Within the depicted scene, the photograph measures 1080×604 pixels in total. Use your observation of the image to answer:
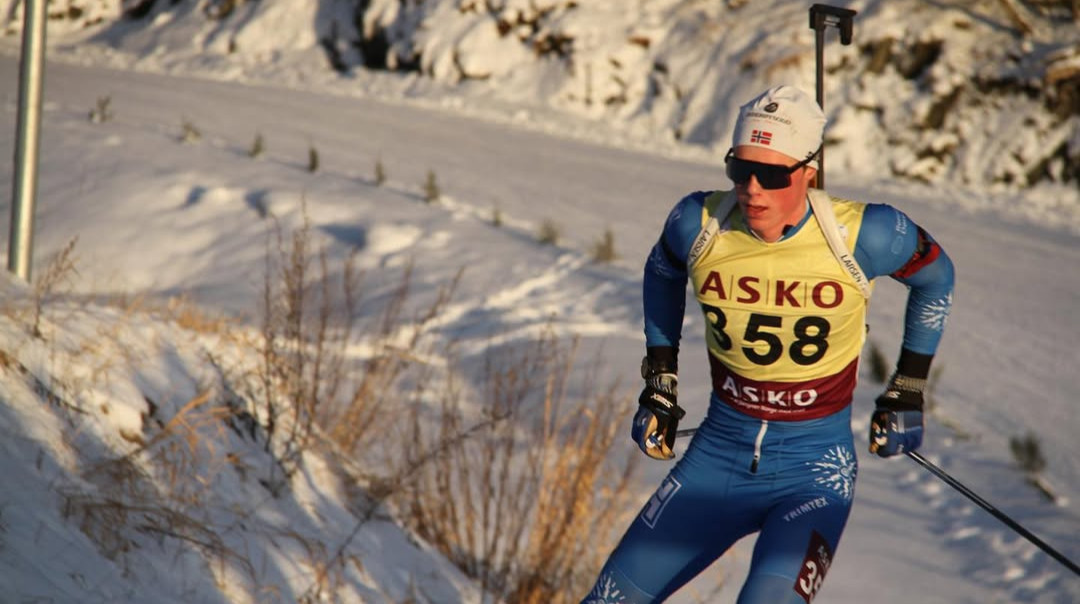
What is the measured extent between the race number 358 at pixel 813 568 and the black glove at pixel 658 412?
1.71ft

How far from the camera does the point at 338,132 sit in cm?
1561

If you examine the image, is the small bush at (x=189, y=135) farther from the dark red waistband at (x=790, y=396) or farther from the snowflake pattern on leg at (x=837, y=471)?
the snowflake pattern on leg at (x=837, y=471)

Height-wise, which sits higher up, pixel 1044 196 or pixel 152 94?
pixel 152 94

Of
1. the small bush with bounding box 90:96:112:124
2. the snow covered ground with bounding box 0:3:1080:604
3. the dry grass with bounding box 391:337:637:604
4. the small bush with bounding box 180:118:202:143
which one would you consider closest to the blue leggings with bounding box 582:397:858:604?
the dry grass with bounding box 391:337:637:604

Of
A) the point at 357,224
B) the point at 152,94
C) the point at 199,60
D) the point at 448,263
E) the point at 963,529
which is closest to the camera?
the point at 963,529

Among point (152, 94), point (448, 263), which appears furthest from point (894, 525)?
point (152, 94)

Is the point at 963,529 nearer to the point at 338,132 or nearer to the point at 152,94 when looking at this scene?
the point at 338,132

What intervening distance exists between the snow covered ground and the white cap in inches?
82.0

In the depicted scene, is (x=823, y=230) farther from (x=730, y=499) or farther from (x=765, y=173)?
(x=730, y=499)

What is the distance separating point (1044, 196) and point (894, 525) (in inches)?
466

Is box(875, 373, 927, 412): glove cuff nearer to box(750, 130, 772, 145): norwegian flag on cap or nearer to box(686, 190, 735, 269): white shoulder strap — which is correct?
box(686, 190, 735, 269): white shoulder strap

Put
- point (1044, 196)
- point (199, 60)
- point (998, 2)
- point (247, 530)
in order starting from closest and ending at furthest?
point (247, 530) < point (1044, 196) < point (998, 2) < point (199, 60)

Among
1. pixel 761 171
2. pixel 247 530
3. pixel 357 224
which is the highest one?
pixel 761 171

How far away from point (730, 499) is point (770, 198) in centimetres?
97
